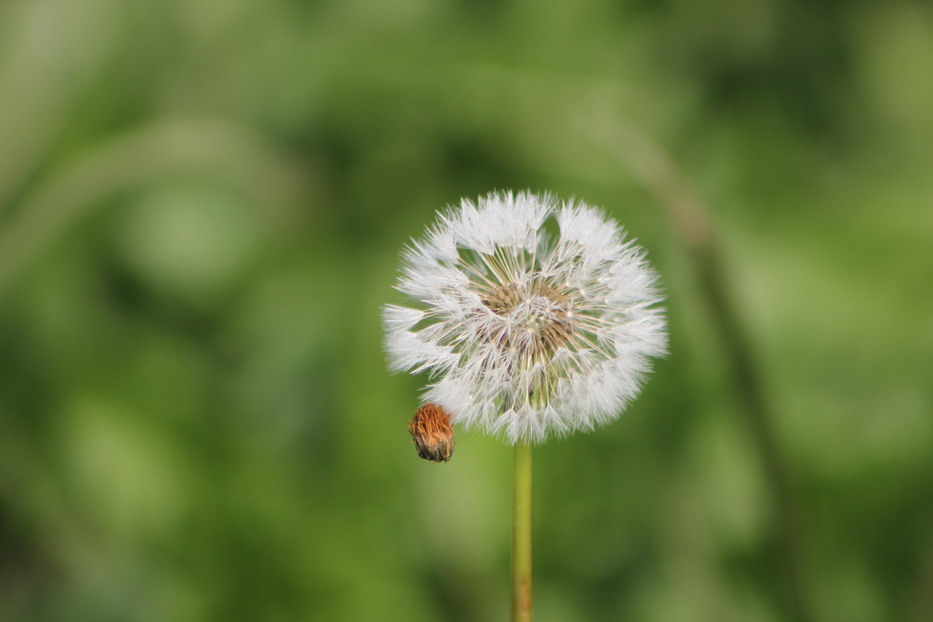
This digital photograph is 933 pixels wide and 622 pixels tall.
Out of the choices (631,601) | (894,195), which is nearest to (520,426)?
(631,601)

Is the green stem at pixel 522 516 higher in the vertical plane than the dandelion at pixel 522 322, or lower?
lower

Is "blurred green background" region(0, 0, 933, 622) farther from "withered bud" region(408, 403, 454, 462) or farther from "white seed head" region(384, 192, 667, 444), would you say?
"withered bud" region(408, 403, 454, 462)

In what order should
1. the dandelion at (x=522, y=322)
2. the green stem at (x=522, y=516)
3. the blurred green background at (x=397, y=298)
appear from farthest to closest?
the blurred green background at (x=397, y=298), the dandelion at (x=522, y=322), the green stem at (x=522, y=516)

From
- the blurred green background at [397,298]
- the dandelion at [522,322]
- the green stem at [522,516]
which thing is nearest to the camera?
the green stem at [522,516]

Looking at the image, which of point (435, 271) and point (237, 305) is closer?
point (435, 271)

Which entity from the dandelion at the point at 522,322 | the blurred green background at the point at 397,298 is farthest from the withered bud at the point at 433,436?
the blurred green background at the point at 397,298

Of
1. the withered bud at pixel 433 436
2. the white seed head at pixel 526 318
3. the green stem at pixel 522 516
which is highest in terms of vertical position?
the white seed head at pixel 526 318

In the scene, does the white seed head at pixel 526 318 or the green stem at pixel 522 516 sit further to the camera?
the white seed head at pixel 526 318

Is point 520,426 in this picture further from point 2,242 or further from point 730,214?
point 2,242

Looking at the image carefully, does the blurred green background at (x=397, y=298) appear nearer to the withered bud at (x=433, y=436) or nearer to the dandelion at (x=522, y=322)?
the dandelion at (x=522, y=322)
